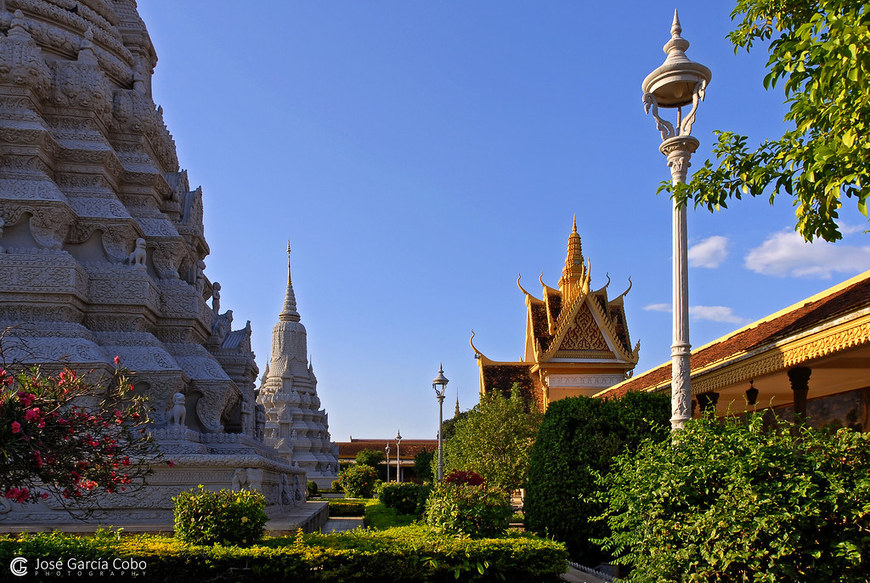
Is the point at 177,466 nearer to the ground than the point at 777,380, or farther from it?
nearer to the ground

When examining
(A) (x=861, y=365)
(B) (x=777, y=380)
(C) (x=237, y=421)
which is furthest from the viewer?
(C) (x=237, y=421)

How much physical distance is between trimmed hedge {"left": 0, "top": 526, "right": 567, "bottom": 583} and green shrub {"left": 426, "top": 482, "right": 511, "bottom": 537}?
34cm

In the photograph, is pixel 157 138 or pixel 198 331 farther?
pixel 157 138

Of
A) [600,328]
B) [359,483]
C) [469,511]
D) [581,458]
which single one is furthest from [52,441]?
[359,483]

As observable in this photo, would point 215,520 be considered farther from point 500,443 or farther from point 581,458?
point 500,443

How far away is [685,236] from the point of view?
8.27 m

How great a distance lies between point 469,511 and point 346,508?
50.5 ft

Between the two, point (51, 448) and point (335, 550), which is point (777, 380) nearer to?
point (335, 550)

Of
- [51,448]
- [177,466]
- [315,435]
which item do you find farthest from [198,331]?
[315,435]

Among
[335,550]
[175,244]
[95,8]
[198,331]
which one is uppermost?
[95,8]

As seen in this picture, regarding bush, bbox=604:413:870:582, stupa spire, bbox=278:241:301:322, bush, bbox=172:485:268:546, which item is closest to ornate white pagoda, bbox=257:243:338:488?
stupa spire, bbox=278:241:301:322

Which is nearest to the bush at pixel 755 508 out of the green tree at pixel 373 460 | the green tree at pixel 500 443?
the green tree at pixel 500 443

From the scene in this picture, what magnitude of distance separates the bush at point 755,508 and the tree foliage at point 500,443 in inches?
540

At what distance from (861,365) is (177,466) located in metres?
10.0
